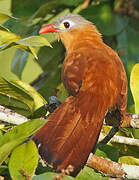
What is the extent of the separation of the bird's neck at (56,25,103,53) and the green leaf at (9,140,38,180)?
1801 millimetres

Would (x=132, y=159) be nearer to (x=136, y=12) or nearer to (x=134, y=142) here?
(x=134, y=142)

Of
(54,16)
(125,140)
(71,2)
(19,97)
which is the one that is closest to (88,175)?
(125,140)

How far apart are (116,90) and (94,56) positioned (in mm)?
335

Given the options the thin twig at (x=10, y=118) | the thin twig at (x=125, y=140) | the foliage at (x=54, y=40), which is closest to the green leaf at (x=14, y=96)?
the foliage at (x=54, y=40)

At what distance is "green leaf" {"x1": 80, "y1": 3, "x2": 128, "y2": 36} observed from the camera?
4.50m

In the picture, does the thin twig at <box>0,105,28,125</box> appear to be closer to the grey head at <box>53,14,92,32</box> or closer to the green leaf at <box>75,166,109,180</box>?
the green leaf at <box>75,166,109,180</box>

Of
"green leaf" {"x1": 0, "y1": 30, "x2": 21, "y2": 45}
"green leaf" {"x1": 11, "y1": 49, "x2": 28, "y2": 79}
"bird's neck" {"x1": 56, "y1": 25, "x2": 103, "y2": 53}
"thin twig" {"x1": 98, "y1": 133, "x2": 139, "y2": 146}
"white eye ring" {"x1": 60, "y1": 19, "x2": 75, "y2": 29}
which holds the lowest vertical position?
"green leaf" {"x1": 11, "y1": 49, "x2": 28, "y2": 79}

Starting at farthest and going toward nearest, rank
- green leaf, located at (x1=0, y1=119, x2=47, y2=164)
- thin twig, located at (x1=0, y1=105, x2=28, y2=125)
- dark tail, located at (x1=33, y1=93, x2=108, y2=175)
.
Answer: thin twig, located at (x1=0, y1=105, x2=28, y2=125), dark tail, located at (x1=33, y1=93, x2=108, y2=175), green leaf, located at (x1=0, y1=119, x2=47, y2=164)

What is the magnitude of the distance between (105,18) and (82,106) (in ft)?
6.66

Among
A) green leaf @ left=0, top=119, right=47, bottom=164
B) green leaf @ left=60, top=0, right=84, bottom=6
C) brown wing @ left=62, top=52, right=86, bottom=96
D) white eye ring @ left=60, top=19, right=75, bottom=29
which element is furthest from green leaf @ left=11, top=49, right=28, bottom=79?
green leaf @ left=0, top=119, right=47, bottom=164

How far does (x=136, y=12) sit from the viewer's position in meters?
4.55

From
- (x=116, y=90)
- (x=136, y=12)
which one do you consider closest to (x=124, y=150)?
(x=116, y=90)

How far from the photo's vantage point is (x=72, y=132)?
7.98 feet

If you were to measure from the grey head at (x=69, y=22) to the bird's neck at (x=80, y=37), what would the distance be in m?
0.04
